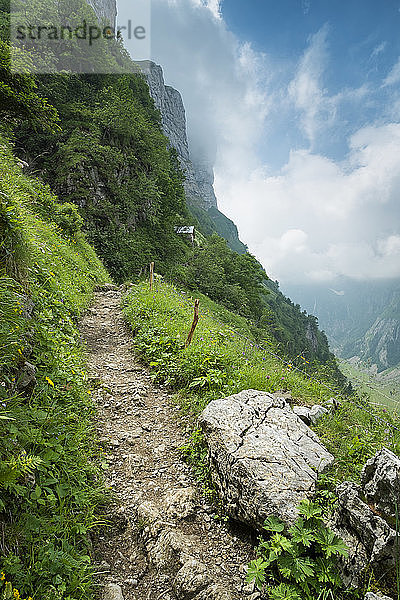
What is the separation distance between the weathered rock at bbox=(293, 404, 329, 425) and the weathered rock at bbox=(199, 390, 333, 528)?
46cm

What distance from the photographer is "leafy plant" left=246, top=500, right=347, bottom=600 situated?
9.09ft

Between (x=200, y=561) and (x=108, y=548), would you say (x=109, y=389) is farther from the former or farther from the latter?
(x=200, y=561)

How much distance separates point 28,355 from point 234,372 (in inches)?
158

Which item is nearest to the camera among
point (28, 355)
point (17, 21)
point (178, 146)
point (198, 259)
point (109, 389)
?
point (28, 355)

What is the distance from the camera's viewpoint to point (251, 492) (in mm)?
3543

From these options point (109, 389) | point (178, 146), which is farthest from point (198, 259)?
point (178, 146)

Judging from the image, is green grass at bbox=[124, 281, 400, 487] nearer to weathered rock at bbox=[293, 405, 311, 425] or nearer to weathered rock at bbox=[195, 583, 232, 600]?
weathered rock at bbox=[293, 405, 311, 425]

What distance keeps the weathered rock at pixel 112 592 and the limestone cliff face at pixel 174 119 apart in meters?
121

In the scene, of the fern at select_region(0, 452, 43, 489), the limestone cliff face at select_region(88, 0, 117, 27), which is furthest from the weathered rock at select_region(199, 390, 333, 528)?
the limestone cliff face at select_region(88, 0, 117, 27)

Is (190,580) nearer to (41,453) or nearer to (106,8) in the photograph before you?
(41,453)

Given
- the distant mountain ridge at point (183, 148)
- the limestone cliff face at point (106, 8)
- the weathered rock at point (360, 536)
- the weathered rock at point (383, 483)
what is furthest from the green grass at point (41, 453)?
the limestone cliff face at point (106, 8)

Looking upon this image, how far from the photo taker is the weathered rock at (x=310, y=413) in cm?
550

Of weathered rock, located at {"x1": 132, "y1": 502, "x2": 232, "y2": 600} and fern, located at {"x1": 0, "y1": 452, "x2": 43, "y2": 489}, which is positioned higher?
fern, located at {"x1": 0, "y1": 452, "x2": 43, "y2": 489}

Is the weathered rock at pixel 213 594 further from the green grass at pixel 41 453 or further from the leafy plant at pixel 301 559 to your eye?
the green grass at pixel 41 453
